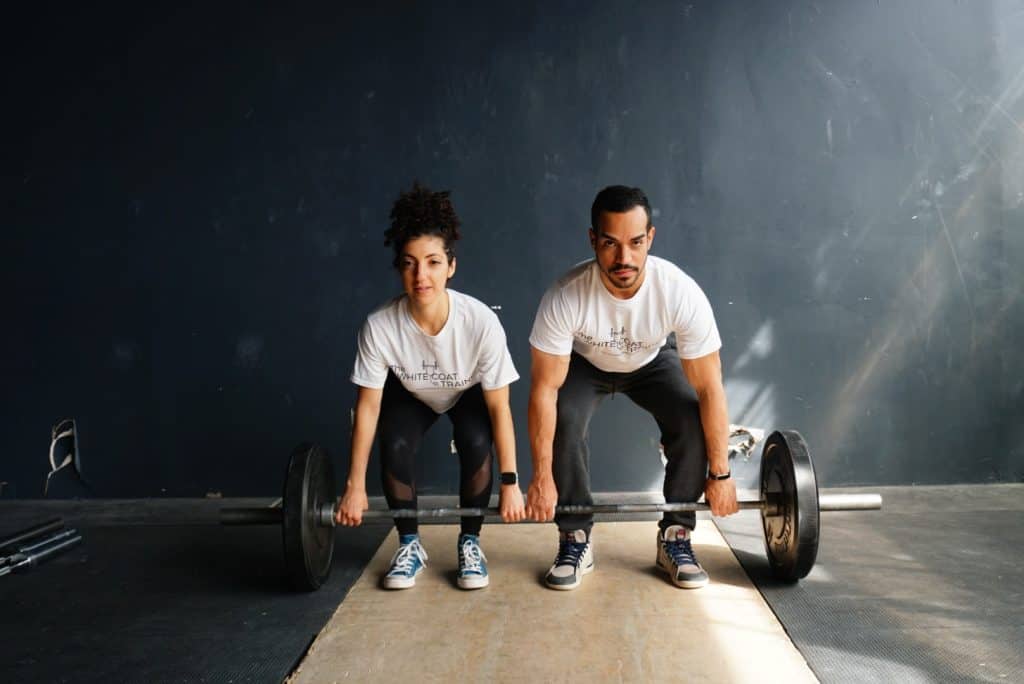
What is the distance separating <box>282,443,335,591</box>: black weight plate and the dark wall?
750 millimetres

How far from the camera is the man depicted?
85.5 inches

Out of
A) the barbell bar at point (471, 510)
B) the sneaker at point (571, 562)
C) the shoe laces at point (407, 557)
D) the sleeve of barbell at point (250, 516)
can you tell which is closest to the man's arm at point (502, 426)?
the barbell bar at point (471, 510)

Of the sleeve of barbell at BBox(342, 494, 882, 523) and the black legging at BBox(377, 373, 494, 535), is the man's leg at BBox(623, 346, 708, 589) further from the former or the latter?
the black legging at BBox(377, 373, 494, 535)

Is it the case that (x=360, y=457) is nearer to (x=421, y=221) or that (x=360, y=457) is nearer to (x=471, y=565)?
(x=471, y=565)

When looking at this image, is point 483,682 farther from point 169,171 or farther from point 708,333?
point 169,171

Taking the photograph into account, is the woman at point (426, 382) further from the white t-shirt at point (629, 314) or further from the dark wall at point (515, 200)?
the dark wall at point (515, 200)

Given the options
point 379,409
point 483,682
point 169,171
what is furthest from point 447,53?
point 483,682

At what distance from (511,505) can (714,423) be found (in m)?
0.58

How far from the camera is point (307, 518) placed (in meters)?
2.18

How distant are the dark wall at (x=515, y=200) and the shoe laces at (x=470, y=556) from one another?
72 centimetres

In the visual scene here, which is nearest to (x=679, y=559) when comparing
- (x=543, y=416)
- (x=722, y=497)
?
(x=722, y=497)

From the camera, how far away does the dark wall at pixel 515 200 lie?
2.96m

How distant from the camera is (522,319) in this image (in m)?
3.05

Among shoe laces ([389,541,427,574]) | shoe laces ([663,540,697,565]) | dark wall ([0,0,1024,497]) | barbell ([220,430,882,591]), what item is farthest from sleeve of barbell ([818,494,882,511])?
shoe laces ([389,541,427,574])
